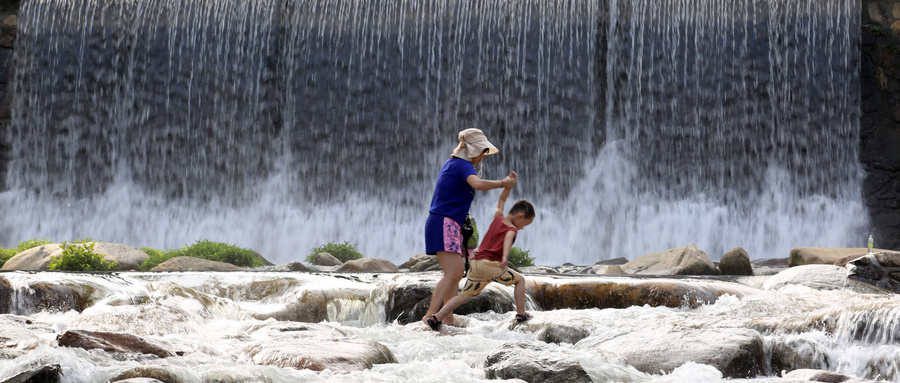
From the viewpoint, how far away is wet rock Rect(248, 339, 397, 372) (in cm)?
487

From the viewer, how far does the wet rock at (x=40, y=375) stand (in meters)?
4.04

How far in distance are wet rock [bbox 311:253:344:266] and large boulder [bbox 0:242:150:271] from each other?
2.85 m

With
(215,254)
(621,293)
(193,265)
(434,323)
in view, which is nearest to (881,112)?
(621,293)

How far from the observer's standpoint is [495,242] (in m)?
Answer: 5.92

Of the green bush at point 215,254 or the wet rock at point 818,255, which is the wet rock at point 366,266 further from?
the wet rock at point 818,255

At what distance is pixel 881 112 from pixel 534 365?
15.5m

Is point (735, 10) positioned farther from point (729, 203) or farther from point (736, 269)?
point (736, 269)

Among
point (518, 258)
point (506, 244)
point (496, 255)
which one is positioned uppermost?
point (506, 244)

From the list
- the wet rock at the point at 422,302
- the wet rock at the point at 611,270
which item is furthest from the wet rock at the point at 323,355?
the wet rock at the point at 611,270

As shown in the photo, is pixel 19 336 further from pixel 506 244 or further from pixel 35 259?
pixel 35 259

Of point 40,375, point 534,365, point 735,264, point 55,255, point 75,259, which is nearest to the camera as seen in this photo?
point 40,375

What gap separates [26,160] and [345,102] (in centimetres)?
765

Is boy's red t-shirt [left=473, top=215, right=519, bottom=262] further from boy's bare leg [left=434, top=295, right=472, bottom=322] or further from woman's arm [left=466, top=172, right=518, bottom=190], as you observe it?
woman's arm [left=466, top=172, right=518, bottom=190]

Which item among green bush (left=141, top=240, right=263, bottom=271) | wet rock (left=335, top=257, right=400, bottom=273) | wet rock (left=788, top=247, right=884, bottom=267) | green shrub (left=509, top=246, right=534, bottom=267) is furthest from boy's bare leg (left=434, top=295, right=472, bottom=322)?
green bush (left=141, top=240, right=263, bottom=271)
